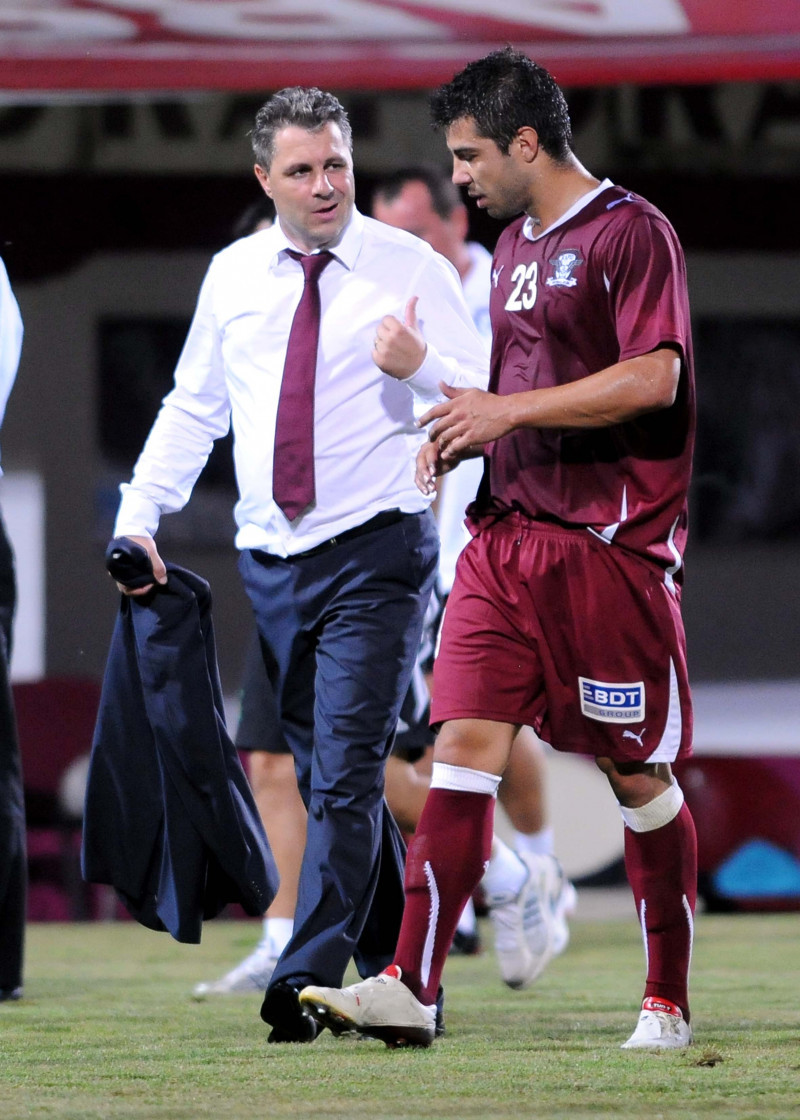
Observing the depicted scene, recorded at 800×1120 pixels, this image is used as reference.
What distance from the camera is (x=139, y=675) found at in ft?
12.6

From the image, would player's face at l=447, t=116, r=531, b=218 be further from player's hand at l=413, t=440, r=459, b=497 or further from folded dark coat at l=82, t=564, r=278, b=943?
folded dark coat at l=82, t=564, r=278, b=943

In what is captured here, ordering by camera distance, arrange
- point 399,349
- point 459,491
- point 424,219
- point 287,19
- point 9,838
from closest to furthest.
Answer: point 399,349 → point 9,838 → point 459,491 → point 424,219 → point 287,19

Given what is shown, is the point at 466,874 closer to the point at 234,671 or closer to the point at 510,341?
the point at 510,341

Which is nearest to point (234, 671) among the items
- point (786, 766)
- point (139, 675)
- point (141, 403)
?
point (141, 403)

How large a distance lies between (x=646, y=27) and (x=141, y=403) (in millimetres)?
2837

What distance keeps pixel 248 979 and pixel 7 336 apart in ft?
5.45

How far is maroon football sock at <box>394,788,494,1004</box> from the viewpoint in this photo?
3.26 metres

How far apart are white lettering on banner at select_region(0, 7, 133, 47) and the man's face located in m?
1.12

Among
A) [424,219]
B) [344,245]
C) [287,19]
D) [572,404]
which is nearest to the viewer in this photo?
[572,404]

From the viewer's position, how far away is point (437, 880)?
3273mm

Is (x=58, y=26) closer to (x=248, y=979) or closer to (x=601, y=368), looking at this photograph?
(x=248, y=979)

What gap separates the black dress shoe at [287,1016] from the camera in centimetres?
339

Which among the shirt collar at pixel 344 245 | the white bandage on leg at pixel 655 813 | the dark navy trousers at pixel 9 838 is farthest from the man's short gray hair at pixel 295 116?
the white bandage on leg at pixel 655 813

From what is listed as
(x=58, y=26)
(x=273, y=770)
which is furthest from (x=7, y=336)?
(x=58, y=26)
